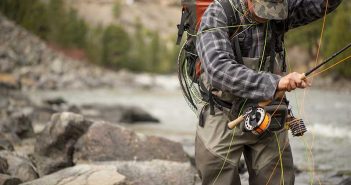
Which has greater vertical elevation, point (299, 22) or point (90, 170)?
point (299, 22)

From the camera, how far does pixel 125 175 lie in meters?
6.32

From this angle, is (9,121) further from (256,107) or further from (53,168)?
(256,107)

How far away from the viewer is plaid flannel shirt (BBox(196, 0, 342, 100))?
345 cm

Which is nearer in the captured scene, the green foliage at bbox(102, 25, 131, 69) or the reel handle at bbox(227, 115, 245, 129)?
the reel handle at bbox(227, 115, 245, 129)

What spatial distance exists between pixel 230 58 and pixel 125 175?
318 cm

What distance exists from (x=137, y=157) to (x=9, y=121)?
601cm

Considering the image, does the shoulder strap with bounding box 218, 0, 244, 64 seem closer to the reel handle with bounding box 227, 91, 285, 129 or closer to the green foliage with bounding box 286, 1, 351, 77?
the reel handle with bounding box 227, 91, 285, 129

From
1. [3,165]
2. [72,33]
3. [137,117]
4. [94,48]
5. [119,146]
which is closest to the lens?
[3,165]

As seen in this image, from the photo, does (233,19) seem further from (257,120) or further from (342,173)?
(342,173)

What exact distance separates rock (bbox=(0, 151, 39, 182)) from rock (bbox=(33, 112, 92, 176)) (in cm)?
71

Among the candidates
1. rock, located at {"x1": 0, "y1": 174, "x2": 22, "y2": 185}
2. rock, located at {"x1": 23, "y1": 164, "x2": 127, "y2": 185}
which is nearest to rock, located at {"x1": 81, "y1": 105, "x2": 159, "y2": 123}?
rock, located at {"x1": 23, "y1": 164, "x2": 127, "y2": 185}

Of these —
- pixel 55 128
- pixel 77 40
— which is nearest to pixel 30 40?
pixel 77 40

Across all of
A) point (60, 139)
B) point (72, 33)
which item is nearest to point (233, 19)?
point (60, 139)

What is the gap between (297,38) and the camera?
66.2 m
